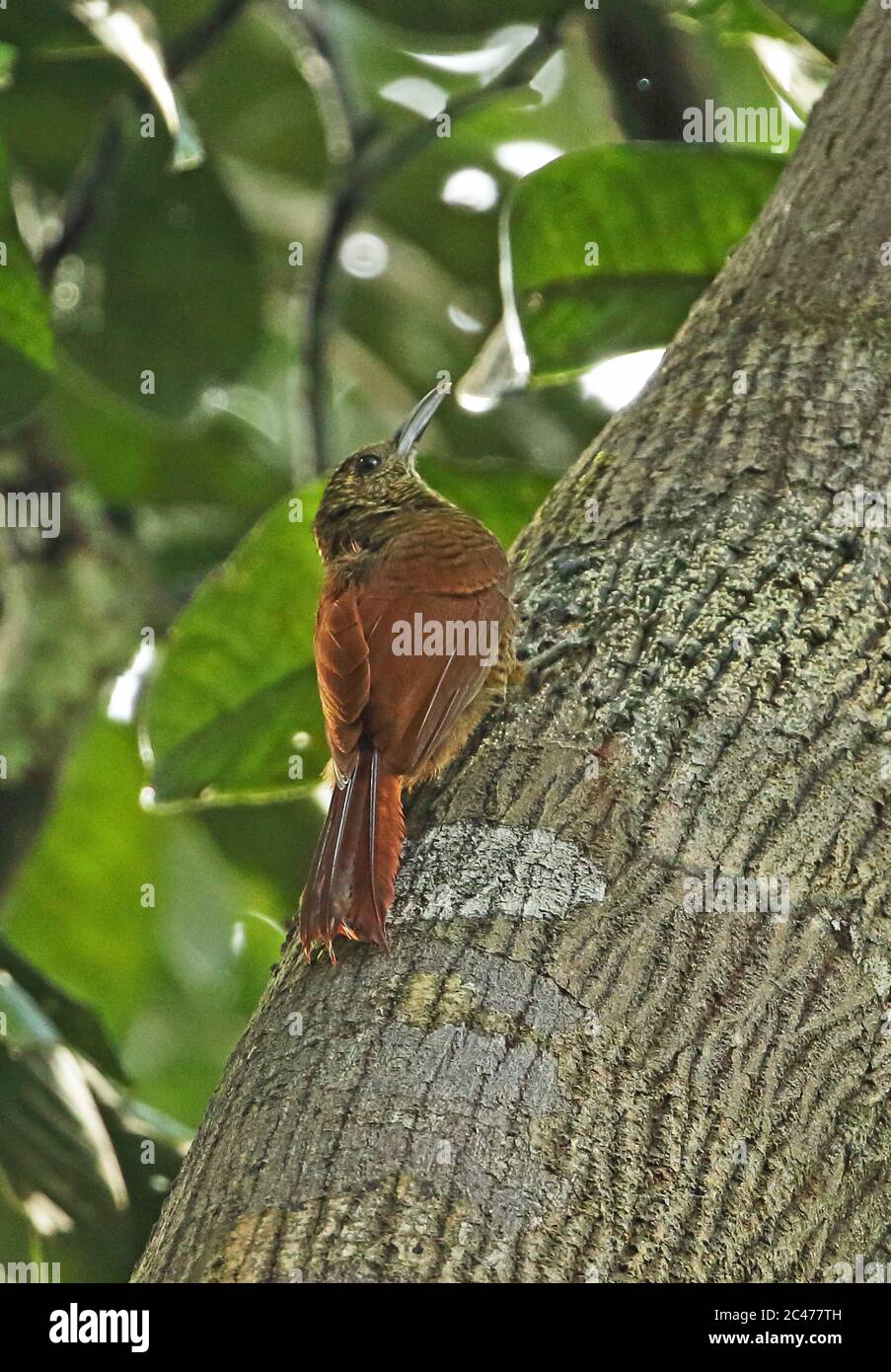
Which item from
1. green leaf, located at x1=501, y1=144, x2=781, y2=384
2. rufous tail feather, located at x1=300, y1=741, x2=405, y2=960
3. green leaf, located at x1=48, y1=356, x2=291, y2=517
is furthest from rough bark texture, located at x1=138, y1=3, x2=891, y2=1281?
green leaf, located at x1=48, y1=356, x2=291, y2=517

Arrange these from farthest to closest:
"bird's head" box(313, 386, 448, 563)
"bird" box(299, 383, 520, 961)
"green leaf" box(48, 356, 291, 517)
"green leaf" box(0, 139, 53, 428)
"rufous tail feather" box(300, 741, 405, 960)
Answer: "green leaf" box(48, 356, 291, 517) → "bird's head" box(313, 386, 448, 563) → "green leaf" box(0, 139, 53, 428) → "bird" box(299, 383, 520, 961) → "rufous tail feather" box(300, 741, 405, 960)

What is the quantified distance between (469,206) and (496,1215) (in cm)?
332

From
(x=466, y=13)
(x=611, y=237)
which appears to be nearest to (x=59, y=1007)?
(x=611, y=237)

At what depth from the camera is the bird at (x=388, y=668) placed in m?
1.67

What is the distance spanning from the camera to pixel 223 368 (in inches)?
133

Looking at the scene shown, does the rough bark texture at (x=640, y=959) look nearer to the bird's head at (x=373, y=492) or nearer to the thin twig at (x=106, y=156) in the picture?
the bird's head at (x=373, y=492)

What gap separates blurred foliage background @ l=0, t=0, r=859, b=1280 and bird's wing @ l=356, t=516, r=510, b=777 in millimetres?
355

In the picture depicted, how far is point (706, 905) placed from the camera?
157 cm

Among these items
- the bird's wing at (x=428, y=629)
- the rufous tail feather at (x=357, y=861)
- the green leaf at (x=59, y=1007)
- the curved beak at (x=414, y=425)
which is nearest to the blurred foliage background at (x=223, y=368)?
the green leaf at (x=59, y=1007)

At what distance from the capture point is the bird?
1.67 m

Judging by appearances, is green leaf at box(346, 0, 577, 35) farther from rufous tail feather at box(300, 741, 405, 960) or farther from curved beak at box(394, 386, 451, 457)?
rufous tail feather at box(300, 741, 405, 960)

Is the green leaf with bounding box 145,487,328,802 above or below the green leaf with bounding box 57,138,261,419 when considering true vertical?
below

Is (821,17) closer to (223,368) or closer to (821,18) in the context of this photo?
(821,18)

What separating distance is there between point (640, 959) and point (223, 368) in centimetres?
221
